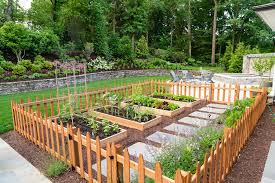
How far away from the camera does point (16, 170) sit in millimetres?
3299

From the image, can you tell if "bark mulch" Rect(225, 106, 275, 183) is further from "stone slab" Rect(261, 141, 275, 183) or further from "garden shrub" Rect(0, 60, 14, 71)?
"garden shrub" Rect(0, 60, 14, 71)

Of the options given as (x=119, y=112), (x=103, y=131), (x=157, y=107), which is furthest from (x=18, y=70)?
(x=103, y=131)

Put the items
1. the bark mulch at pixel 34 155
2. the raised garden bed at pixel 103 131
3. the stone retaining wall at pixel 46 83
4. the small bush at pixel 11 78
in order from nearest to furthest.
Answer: the bark mulch at pixel 34 155
the raised garden bed at pixel 103 131
the stone retaining wall at pixel 46 83
the small bush at pixel 11 78

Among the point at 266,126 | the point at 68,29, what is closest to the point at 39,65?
the point at 68,29

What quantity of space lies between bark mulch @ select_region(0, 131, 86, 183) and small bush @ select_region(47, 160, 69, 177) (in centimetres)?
6

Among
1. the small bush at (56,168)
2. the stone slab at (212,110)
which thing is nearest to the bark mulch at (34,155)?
the small bush at (56,168)

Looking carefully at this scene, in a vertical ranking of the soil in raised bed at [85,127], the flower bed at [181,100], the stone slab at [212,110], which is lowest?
the stone slab at [212,110]

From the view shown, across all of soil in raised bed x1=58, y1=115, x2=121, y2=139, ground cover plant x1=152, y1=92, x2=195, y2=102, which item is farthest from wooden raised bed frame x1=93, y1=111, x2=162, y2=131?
ground cover plant x1=152, y1=92, x2=195, y2=102

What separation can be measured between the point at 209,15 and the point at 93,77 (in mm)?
20365

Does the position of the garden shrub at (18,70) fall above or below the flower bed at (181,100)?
above

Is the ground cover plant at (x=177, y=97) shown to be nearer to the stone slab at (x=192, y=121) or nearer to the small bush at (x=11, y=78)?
the stone slab at (x=192, y=121)

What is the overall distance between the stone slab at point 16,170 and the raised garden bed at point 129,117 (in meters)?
2.24

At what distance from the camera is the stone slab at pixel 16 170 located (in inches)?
120

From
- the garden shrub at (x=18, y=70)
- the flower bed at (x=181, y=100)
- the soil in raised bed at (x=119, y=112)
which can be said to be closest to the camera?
the soil in raised bed at (x=119, y=112)
